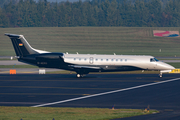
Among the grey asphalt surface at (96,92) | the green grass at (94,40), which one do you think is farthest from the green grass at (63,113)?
the green grass at (94,40)

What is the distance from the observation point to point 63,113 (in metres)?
20.7

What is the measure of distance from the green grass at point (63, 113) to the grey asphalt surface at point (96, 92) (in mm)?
1370

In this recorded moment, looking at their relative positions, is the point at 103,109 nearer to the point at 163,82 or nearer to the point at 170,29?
the point at 163,82

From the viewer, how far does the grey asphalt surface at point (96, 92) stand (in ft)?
76.9

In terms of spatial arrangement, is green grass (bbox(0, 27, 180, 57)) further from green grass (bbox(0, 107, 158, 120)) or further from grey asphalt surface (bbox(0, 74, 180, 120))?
green grass (bbox(0, 107, 158, 120))

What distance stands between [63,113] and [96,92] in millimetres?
9363

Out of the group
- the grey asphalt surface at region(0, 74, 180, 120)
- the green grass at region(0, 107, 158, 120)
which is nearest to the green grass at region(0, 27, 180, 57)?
the grey asphalt surface at region(0, 74, 180, 120)

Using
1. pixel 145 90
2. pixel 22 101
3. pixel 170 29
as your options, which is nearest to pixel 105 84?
pixel 145 90

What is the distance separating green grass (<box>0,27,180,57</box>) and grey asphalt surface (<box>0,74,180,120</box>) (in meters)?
77.1

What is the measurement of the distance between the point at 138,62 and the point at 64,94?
15.9 meters

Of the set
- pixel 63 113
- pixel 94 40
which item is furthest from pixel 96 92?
pixel 94 40

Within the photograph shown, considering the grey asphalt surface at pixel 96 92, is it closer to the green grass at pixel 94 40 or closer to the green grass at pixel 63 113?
the green grass at pixel 63 113

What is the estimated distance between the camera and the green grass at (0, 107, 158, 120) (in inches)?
768

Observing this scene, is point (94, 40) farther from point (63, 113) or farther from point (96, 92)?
point (63, 113)
